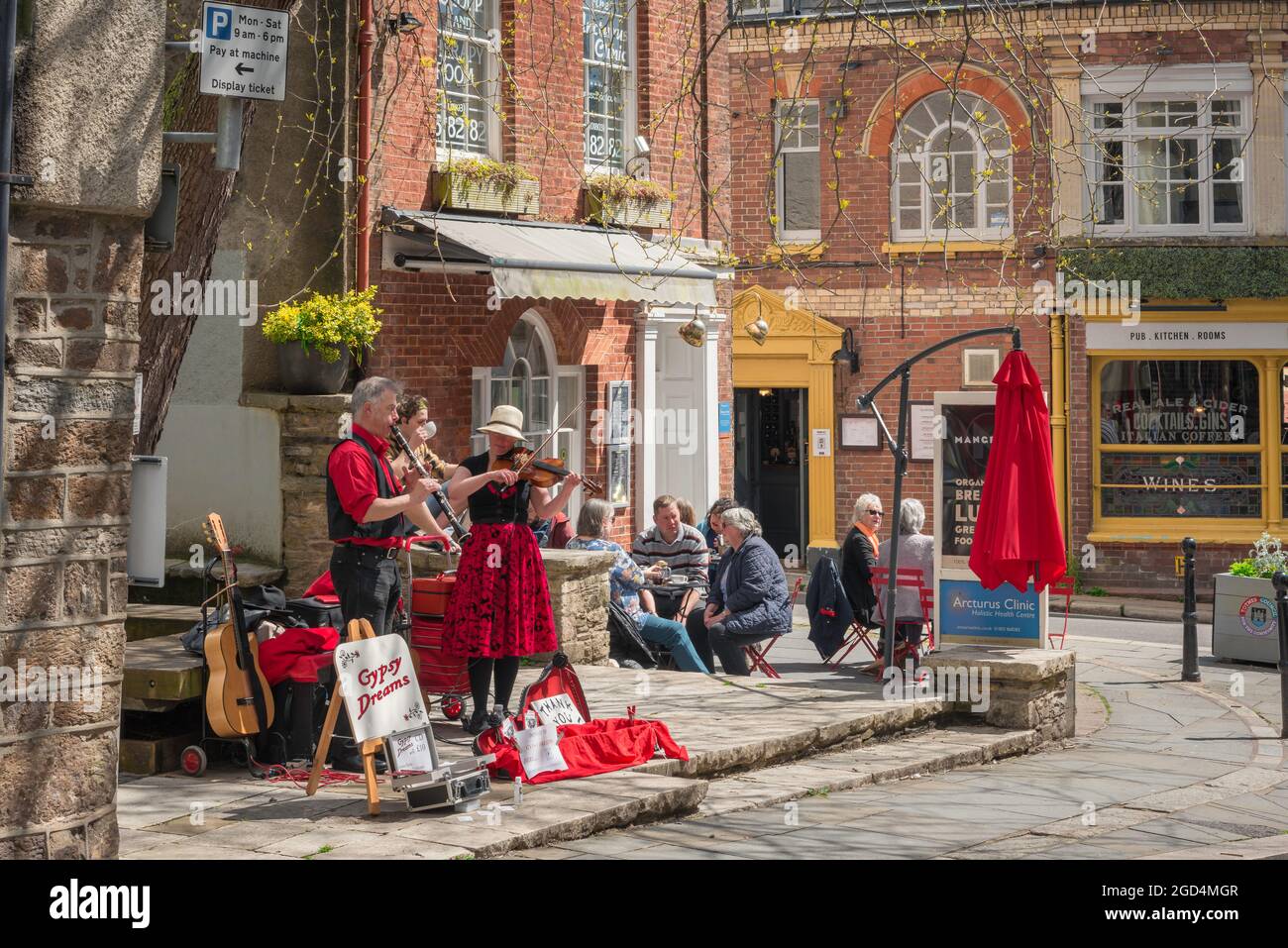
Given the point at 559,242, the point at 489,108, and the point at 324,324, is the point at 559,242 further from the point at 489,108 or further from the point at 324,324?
the point at 324,324

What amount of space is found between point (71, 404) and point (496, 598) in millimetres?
3113

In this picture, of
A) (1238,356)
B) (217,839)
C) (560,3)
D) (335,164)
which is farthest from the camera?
(1238,356)

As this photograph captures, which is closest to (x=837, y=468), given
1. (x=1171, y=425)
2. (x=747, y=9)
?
(x=1171, y=425)

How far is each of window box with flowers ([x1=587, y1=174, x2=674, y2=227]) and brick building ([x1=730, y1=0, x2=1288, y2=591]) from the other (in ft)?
16.3

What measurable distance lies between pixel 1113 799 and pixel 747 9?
16.0m

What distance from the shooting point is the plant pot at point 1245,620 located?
1559 cm

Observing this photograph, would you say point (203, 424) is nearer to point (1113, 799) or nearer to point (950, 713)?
point (950, 713)

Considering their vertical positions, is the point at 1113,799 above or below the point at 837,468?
below

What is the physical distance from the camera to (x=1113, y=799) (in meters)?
9.19

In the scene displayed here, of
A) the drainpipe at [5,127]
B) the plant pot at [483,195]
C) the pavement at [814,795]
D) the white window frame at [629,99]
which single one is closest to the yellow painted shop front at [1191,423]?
the white window frame at [629,99]

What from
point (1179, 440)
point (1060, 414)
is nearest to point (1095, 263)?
point (1060, 414)

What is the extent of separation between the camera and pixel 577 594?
1182 centimetres

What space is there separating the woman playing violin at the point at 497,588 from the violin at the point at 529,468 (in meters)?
0.01

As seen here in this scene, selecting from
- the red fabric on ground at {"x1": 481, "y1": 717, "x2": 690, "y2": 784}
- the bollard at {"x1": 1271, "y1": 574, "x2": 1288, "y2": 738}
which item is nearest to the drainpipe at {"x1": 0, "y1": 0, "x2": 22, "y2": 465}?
the red fabric on ground at {"x1": 481, "y1": 717, "x2": 690, "y2": 784}
